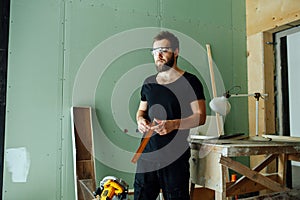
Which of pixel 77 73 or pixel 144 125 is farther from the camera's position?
pixel 77 73

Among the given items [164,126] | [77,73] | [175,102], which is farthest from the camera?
[77,73]

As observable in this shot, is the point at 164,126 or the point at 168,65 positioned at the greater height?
the point at 168,65

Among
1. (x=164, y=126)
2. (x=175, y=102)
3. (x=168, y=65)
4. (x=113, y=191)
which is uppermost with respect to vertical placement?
(x=168, y=65)

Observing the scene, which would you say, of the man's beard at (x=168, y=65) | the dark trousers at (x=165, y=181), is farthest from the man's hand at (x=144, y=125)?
the man's beard at (x=168, y=65)

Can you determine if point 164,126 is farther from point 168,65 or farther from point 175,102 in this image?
point 168,65

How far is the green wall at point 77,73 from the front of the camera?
238 cm

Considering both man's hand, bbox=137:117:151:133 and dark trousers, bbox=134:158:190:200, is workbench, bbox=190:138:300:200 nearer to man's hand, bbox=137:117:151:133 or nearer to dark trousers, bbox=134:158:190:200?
dark trousers, bbox=134:158:190:200

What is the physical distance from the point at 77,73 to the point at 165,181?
1.43 meters

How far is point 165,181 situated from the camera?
61.9 inches

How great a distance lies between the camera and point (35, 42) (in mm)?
2438

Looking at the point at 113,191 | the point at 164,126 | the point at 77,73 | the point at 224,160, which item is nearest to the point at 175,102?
the point at 164,126

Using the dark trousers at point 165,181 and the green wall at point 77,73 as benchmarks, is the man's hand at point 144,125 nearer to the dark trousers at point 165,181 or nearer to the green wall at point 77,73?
the dark trousers at point 165,181

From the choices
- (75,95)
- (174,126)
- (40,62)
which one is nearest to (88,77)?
(75,95)

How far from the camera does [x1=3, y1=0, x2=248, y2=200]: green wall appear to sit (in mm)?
2375
